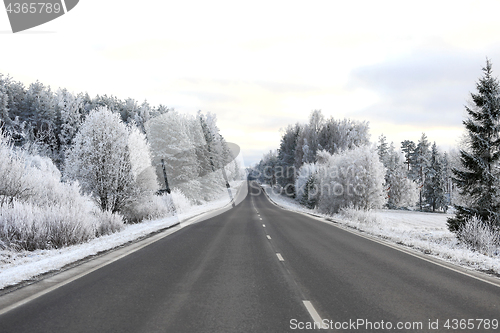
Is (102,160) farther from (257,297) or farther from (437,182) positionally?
(437,182)

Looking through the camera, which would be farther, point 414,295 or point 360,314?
point 414,295

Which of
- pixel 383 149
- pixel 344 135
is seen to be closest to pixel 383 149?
pixel 383 149

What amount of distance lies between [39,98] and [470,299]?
90504 millimetres

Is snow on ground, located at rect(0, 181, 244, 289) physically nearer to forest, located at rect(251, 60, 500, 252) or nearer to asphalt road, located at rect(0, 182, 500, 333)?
asphalt road, located at rect(0, 182, 500, 333)

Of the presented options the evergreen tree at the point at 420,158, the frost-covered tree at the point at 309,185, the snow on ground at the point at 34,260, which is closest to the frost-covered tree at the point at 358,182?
the frost-covered tree at the point at 309,185

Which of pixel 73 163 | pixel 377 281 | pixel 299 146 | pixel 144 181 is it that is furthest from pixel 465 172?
pixel 299 146

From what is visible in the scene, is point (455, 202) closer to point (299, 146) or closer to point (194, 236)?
point (194, 236)

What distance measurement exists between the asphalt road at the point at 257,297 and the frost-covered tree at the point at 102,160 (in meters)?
12.0

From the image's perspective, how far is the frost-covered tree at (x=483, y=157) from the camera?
17141 mm

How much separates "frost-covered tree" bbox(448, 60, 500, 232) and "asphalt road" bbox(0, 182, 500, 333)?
32.4ft

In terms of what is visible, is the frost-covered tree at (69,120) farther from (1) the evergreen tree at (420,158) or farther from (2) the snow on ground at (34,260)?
(1) the evergreen tree at (420,158)

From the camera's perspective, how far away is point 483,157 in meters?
17.5

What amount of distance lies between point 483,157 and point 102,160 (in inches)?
824

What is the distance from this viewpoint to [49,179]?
18719mm
